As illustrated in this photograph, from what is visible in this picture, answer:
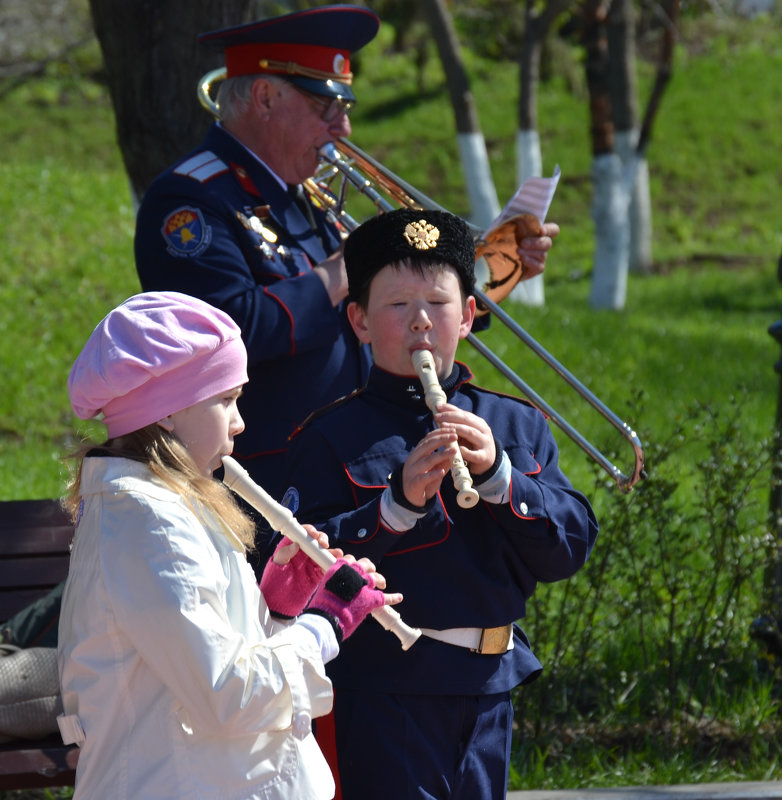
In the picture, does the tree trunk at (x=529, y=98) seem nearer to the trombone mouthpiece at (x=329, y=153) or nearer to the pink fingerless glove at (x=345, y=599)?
the trombone mouthpiece at (x=329, y=153)

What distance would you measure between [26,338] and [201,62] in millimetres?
4310

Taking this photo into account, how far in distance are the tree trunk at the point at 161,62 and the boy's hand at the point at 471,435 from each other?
9.08ft

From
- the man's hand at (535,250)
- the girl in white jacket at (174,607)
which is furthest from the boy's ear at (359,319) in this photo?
the man's hand at (535,250)

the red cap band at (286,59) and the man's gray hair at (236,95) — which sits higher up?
the red cap band at (286,59)

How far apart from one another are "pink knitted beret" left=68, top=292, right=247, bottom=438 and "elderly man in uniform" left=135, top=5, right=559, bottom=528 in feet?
3.36

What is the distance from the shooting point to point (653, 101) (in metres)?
15.5

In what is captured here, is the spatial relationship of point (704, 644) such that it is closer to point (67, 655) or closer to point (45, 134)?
point (67, 655)

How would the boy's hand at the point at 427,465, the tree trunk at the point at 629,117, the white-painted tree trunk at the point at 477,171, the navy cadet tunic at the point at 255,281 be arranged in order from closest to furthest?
1. the boy's hand at the point at 427,465
2. the navy cadet tunic at the point at 255,281
3. the white-painted tree trunk at the point at 477,171
4. the tree trunk at the point at 629,117

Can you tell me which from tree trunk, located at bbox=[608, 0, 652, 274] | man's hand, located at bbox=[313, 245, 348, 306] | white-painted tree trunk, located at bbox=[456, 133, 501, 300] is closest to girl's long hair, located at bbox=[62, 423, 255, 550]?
man's hand, located at bbox=[313, 245, 348, 306]

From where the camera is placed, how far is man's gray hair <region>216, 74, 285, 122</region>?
11.5ft

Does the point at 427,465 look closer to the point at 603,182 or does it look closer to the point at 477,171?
the point at 477,171

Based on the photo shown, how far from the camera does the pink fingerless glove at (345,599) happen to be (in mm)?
2137

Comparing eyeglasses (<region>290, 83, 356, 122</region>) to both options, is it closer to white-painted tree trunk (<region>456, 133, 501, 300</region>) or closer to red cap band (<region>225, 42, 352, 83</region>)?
red cap band (<region>225, 42, 352, 83</region>)

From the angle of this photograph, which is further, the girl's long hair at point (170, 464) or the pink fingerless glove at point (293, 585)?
the pink fingerless glove at point (293, 585)
